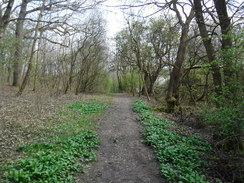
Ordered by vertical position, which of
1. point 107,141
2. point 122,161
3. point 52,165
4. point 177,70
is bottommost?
point 122,161

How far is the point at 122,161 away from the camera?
5258mm

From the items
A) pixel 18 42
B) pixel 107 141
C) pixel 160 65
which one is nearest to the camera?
pixel 107 141

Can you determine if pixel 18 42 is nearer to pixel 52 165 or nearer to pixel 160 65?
pixel 52 165

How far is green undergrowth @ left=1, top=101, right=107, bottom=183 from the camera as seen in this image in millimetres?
3676

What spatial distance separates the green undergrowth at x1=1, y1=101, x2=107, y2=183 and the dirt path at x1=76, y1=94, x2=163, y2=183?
340mm

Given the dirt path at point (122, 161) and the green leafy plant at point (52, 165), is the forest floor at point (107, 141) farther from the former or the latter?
the green leafy plant at point (52, 165)

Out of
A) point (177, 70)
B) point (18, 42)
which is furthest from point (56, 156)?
point (18, 42)

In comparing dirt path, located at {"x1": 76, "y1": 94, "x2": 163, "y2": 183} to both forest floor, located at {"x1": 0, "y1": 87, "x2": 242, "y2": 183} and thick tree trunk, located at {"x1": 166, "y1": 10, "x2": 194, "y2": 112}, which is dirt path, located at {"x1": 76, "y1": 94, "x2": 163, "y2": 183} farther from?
thick tree trunk, located at {"x1": 166, "y1": 10, "x2": 194, "y2": 112}

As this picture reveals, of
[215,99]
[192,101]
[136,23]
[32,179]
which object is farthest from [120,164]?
[136,23]

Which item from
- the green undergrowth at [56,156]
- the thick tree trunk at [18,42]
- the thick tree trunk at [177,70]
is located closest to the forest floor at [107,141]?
the green undergrowth at [56,156]

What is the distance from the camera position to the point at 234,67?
16.0ft

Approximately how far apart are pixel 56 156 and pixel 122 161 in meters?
1.87

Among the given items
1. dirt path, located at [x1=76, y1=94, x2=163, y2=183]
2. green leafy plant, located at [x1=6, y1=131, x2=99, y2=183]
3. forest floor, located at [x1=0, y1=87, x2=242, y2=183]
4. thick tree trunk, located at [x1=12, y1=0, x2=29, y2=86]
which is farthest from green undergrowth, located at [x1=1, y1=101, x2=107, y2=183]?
thick tree trunk, located at [x1=12, y1=0, x2=29, y2=86]

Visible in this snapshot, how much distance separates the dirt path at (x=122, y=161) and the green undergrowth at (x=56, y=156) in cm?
34
